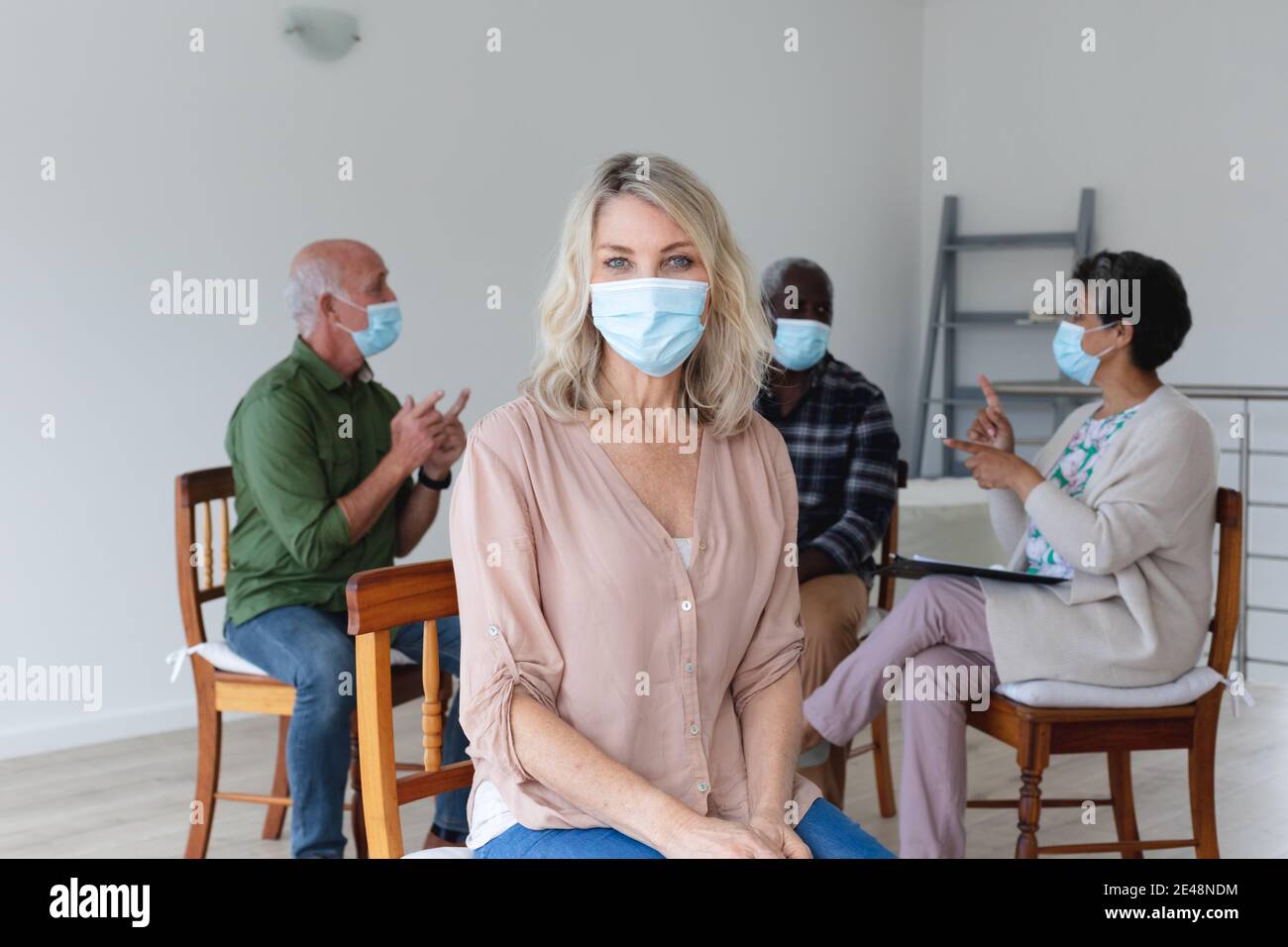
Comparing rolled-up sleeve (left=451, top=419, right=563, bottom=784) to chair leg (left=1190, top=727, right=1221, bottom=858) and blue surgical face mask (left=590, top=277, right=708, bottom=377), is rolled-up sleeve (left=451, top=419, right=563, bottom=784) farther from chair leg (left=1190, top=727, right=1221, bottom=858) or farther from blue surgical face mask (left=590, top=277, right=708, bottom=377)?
chair leg (left=1190, top=727, right=1221, bottom=858)

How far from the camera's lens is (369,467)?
2844 millimetres

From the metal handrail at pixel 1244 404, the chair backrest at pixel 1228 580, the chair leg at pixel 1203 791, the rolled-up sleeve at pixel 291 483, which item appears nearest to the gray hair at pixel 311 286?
the rolled-up sleeve at pixel 291 483

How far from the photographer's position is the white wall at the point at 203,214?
142 inches

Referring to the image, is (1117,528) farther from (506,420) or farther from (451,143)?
(451,143)

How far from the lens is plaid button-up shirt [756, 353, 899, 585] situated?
2.96 meters

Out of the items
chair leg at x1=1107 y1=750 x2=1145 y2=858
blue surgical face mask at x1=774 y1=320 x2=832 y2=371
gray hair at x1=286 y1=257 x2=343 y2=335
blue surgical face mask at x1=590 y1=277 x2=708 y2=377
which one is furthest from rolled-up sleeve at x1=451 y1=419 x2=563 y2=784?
chair leg at x1=1107 y1=750 x2=1145 y2=858

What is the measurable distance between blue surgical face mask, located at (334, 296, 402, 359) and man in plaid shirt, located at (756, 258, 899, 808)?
0.83 meters

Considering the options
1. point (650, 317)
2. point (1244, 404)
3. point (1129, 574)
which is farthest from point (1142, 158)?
point (650, 317)

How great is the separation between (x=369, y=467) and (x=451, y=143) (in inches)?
81.1

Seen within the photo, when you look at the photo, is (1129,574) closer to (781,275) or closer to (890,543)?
(890,543)

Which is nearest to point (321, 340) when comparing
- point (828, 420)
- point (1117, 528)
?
point (828, 420)

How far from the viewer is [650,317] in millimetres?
1560

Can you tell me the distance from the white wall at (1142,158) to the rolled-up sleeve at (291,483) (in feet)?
14.6

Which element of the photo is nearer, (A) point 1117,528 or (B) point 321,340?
(A) point 1117,528
